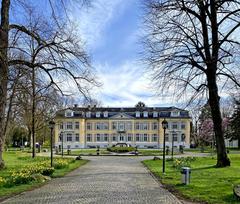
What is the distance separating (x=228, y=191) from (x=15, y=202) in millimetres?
7012

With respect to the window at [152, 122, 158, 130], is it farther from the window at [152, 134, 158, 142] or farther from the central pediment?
the central pediment

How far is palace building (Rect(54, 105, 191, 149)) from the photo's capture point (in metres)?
91.6

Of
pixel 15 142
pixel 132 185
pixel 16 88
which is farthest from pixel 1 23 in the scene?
pixel 15 142

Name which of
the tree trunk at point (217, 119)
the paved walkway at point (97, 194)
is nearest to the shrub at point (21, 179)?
the paved walkway at point (97, 194)

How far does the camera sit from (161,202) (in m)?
11.9

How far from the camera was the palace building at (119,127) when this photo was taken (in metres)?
91.6

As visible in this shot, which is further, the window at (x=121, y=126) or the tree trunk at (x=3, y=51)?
the window at (x=121, y=126)

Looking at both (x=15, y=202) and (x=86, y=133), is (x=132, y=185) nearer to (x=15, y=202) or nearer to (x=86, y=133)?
(x=15, y=202)

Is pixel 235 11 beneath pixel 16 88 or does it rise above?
above

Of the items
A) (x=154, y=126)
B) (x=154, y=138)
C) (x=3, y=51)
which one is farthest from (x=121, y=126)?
(x=3, y=51)

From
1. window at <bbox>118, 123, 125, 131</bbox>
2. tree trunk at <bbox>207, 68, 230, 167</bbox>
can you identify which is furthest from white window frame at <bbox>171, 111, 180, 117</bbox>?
tree trunk at <bbox>207, 68, 230, 167</bbox>

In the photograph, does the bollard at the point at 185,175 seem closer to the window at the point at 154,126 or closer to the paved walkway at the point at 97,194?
the paved walkway at the point at 97,194

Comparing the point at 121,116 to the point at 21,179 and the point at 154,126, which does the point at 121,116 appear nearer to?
the point at 154,126

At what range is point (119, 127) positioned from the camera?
93.2 meters
